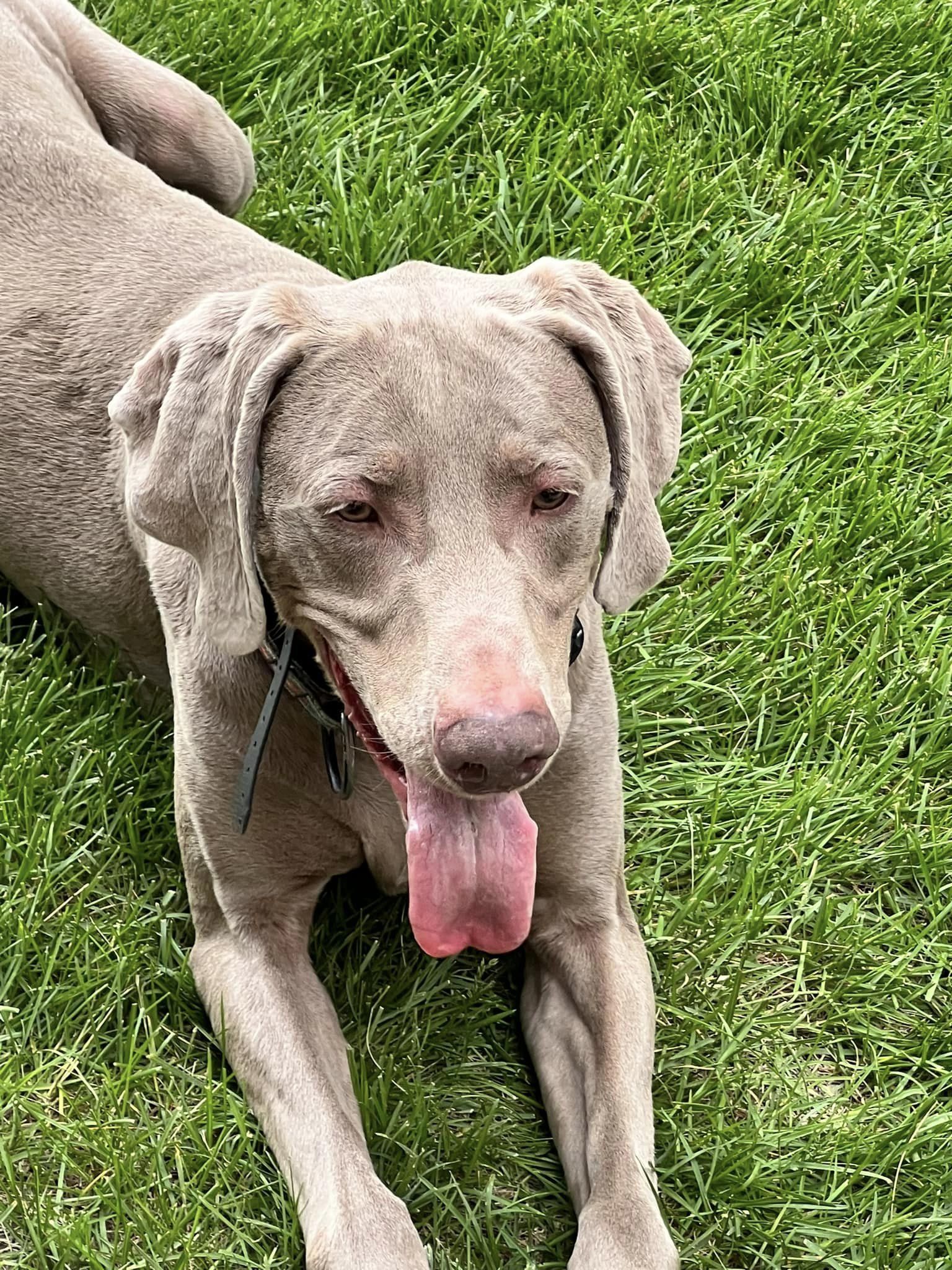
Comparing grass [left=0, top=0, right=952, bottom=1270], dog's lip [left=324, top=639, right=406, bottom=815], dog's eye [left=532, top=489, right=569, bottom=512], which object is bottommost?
grass [left=0, top=0, right=952, bottom=1270]

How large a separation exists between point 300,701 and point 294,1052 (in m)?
0.59

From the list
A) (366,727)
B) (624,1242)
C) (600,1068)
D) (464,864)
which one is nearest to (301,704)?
(366,727)

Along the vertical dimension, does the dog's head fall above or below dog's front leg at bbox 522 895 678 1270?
above

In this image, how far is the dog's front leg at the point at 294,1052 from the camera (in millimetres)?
2854

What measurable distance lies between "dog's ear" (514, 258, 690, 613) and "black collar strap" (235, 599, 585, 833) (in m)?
0.14

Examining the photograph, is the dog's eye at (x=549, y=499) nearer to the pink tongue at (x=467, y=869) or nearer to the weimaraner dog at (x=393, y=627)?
the weimaraner dog at (x=393, y=627)

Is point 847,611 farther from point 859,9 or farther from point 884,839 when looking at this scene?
point 859,9

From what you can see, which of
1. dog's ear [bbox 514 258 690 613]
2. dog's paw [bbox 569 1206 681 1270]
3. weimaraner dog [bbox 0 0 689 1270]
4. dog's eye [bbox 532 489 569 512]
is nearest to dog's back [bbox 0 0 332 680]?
weimaraner dog [bbox 0 0 689 1270]

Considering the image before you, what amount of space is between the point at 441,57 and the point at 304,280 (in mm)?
1905

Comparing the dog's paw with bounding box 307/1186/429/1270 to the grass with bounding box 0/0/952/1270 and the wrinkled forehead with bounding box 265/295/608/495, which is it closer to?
the grass with bounding box 0/0/952/1270

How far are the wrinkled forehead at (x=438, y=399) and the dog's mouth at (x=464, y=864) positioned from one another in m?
0.39

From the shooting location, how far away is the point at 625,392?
2973 mm

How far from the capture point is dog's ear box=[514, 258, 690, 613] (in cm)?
295

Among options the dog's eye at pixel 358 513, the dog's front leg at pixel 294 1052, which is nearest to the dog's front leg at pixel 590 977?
the dog's front leg at pixel 294 1052
